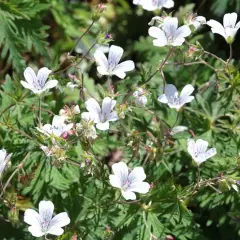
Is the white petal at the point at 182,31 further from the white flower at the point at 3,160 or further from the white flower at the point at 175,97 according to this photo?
the white flower at the point at 3,160

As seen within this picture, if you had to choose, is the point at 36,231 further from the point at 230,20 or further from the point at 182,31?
the point at 230,20

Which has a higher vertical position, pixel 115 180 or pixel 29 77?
pixel 29 77

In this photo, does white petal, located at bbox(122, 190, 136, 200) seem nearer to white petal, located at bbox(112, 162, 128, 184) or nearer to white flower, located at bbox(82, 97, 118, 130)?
white petal, located at bbox(112, 162, 128, 184)

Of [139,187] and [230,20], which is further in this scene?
[230,20]

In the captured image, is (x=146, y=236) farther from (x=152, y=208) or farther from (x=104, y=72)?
(x=104, y=72)

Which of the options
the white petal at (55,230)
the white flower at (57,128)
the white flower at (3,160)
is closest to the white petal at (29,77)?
the white flower at (57,128)

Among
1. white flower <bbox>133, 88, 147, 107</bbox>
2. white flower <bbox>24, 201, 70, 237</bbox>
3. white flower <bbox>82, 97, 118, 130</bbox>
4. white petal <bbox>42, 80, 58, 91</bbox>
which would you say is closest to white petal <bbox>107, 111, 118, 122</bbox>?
white flower <bbox>82, 97, 118, 130</bbox>

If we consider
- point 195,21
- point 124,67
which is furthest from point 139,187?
point 195,21
